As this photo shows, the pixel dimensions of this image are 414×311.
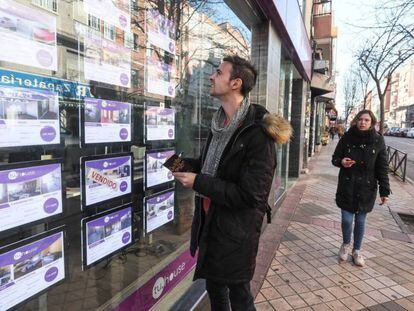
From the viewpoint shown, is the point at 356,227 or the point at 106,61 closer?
the point at 106,61

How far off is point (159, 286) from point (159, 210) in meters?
0.61

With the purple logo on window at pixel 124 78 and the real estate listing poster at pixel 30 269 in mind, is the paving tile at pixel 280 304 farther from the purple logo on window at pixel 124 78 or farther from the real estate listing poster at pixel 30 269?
the purple logo on window at pixel 124 78

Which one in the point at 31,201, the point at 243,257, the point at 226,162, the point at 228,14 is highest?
the point at 228,14

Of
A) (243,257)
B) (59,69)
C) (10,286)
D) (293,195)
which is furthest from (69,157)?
(293,195)

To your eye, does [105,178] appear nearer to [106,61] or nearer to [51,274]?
[51,274]

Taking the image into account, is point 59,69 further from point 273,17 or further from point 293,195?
point 293,195

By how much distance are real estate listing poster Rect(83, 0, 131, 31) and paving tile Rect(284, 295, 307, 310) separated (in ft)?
9.09

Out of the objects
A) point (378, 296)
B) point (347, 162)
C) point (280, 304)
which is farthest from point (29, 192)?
point (347, 162)

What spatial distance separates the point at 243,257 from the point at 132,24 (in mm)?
1627

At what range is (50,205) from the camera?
160cm

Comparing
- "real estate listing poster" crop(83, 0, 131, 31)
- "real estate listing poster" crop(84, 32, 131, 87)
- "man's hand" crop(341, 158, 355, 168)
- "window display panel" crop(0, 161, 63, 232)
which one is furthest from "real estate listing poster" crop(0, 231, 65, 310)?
"man's hand" crop(341, 158, 355, 168)

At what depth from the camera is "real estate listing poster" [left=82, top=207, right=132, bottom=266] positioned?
1.93 metres

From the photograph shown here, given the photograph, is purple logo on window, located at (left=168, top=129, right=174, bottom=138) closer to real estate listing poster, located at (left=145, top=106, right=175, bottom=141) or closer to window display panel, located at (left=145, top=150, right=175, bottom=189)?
real estate listing poster, located at (left=145, top=106, right=175, bottom=141)

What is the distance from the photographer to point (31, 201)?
59.2 inches
